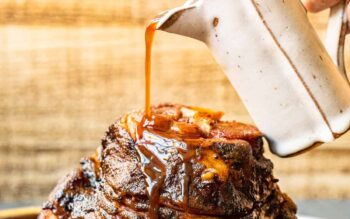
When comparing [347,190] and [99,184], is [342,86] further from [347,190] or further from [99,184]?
[347,190]

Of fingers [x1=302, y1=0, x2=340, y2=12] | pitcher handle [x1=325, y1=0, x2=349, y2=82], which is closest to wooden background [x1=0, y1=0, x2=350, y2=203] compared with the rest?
fingers [x1=302, y1=0, x2=340, y2=12]

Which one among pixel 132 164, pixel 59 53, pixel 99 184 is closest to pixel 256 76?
pixel 132 164

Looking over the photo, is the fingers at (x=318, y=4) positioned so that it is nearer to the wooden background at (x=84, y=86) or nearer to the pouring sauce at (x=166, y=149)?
the pouring sauce at (x=166, y=149)

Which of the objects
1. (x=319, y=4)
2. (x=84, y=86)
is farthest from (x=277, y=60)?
(x=84, y=86)

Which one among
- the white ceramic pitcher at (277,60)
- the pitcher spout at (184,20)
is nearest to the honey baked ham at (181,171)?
the white ceramic pitcher at (277,60)

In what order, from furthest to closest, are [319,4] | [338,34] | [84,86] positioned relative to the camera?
[84,86] → [319,4] → [338,34]

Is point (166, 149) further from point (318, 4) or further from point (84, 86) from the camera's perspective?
point (84, 86)

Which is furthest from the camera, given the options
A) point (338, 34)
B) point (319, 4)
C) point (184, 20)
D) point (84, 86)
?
point (84, 86)
